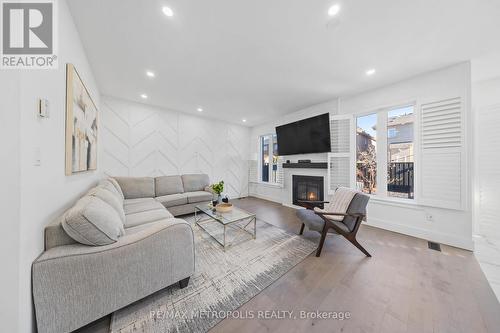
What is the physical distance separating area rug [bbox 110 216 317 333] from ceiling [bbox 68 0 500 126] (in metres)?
2.66

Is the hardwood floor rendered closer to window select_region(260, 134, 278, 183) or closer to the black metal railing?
the black metal railing

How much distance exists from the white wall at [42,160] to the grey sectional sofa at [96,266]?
7cm

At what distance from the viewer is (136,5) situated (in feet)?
4.92

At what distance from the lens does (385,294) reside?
151 cm

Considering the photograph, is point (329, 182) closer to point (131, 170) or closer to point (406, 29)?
point (406, 29)

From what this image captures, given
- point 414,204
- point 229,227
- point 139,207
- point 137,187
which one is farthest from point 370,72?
point 137,187

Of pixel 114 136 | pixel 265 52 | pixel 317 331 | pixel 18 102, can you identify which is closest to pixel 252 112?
pixel 265 52

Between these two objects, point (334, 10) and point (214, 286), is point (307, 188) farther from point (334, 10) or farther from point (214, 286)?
point (334, 10)

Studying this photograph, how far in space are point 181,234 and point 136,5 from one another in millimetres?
2161

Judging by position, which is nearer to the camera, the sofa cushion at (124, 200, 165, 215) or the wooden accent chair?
the wooden accent chair

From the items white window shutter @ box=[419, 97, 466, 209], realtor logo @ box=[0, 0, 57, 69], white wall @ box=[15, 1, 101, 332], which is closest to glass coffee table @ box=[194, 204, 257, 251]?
white wall @ box=[15, 1, 101, 332]

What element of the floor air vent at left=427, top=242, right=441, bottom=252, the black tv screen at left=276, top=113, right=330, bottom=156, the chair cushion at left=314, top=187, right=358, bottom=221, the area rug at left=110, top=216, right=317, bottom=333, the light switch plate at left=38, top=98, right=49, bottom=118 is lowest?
the area rug at left=110, top=216, right=317, bottom=333

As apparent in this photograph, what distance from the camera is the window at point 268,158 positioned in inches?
212

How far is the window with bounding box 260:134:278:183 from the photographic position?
5391 millimetres
